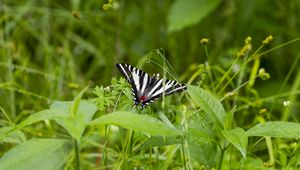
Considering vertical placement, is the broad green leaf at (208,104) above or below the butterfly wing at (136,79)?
below

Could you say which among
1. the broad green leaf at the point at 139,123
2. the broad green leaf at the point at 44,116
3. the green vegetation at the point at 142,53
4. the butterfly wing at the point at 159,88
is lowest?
the broad green leaf at the point at 139,123

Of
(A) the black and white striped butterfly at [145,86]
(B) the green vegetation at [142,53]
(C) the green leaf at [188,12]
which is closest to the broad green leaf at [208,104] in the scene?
(A) the black and white striped butterfly at [145,86]

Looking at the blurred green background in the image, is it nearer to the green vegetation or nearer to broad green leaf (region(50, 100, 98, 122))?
the green vegetation

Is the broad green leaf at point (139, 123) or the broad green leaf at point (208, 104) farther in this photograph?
the broad green leaf at point (208, 104)

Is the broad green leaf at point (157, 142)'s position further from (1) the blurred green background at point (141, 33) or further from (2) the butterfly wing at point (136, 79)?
(1) the blurred green background at point (141, 33)

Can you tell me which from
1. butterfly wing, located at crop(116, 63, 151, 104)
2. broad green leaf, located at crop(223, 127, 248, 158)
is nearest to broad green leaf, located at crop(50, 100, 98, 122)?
→ butterfly wing, located at crop(116, 63, 151, 104)

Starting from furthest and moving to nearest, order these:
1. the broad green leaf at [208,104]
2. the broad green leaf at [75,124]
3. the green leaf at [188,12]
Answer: the green leaf at [188,12], the broad green leaf at [208,104], the broad green leaf at [75,124]

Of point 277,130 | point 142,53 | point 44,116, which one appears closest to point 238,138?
point 277,130
